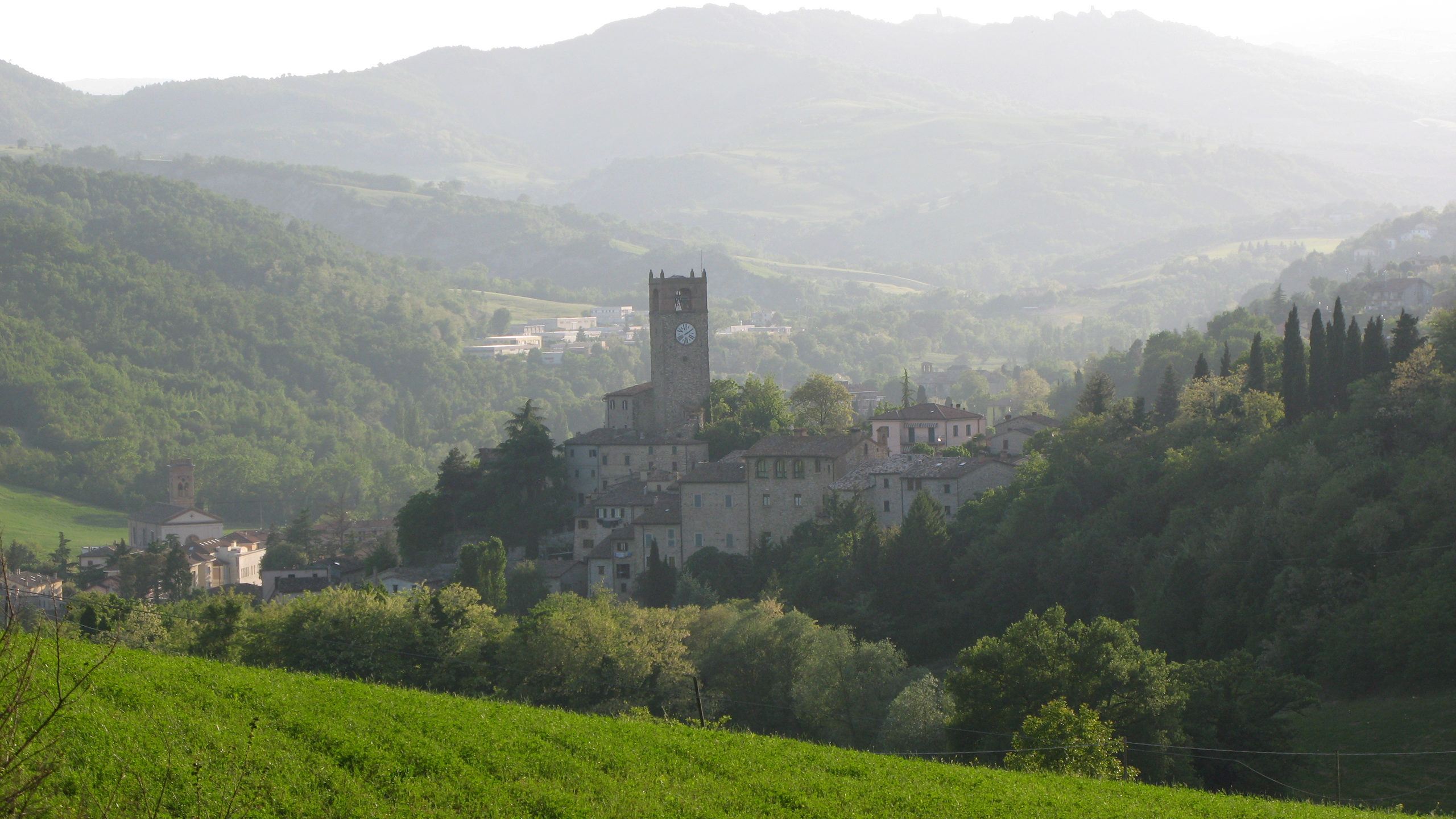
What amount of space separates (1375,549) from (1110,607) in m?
9.74

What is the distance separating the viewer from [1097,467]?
2399 inches

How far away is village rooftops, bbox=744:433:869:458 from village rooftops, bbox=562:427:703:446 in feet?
28.1

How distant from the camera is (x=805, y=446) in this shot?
215 feet

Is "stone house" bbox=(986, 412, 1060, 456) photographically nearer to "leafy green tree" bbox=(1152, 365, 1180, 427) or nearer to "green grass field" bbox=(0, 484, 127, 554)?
"leafy green tree" bbox=(1152, 365, 1180, 427)

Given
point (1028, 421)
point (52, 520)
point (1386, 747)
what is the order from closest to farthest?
point (1386, 747)
point (1028, 421)
point (52, 520)

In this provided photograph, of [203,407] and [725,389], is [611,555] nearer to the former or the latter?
[725,389]

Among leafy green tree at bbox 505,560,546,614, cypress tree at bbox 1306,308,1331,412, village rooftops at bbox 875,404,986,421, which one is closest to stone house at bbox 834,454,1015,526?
cypress tree at bbox 1306,308,1331,412

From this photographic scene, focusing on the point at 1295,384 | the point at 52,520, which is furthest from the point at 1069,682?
the point at 52,520

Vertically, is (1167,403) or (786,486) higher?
(1167,403)

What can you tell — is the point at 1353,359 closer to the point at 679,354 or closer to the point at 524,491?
the point at 679,354

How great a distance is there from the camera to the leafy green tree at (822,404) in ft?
271

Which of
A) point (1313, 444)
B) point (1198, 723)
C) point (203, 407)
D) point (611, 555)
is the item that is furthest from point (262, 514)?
point (1198, 723)

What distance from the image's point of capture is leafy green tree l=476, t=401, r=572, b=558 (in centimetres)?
7169

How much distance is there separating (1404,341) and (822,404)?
32.9 metres
